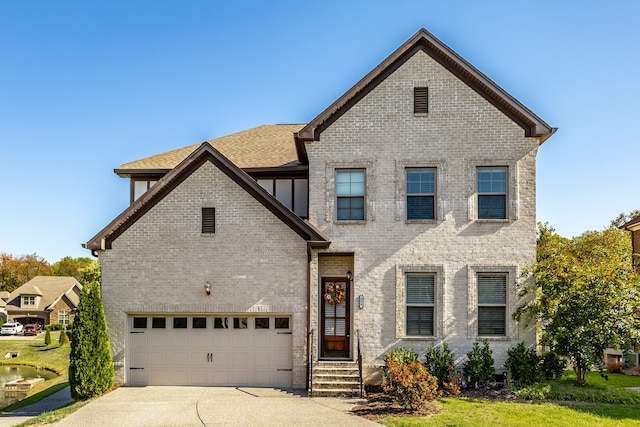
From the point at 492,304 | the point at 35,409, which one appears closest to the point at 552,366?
the point at 492,304

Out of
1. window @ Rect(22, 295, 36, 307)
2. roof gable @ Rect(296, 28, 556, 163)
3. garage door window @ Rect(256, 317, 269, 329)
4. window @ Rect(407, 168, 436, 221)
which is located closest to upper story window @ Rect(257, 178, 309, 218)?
roof gable @ Rect(296, 28, 556, 163)

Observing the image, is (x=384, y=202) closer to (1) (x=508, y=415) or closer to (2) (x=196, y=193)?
(2) (x=196, y=193)

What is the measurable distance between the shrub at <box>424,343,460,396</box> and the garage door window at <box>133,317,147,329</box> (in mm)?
8229

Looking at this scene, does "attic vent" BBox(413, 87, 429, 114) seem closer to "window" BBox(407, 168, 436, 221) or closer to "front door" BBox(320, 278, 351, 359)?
"window" BBox(407, 168, 436, 221)

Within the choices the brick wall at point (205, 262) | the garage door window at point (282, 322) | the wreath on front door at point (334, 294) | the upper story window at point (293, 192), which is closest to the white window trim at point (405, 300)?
the wreath on front door at point (334, 294)

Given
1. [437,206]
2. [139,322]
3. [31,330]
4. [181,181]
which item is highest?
[181,181]

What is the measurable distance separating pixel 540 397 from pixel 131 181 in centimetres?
1388

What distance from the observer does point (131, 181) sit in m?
17.8

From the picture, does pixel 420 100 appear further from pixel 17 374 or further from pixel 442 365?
pixel 17 374

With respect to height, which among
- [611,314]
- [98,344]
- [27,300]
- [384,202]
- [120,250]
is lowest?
[27,300]

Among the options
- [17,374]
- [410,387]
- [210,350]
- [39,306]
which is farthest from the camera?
[39,306]

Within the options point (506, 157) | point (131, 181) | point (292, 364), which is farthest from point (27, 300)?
point (506, 157)

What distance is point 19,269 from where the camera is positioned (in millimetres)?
85188

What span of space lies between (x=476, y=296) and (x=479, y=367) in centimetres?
200
